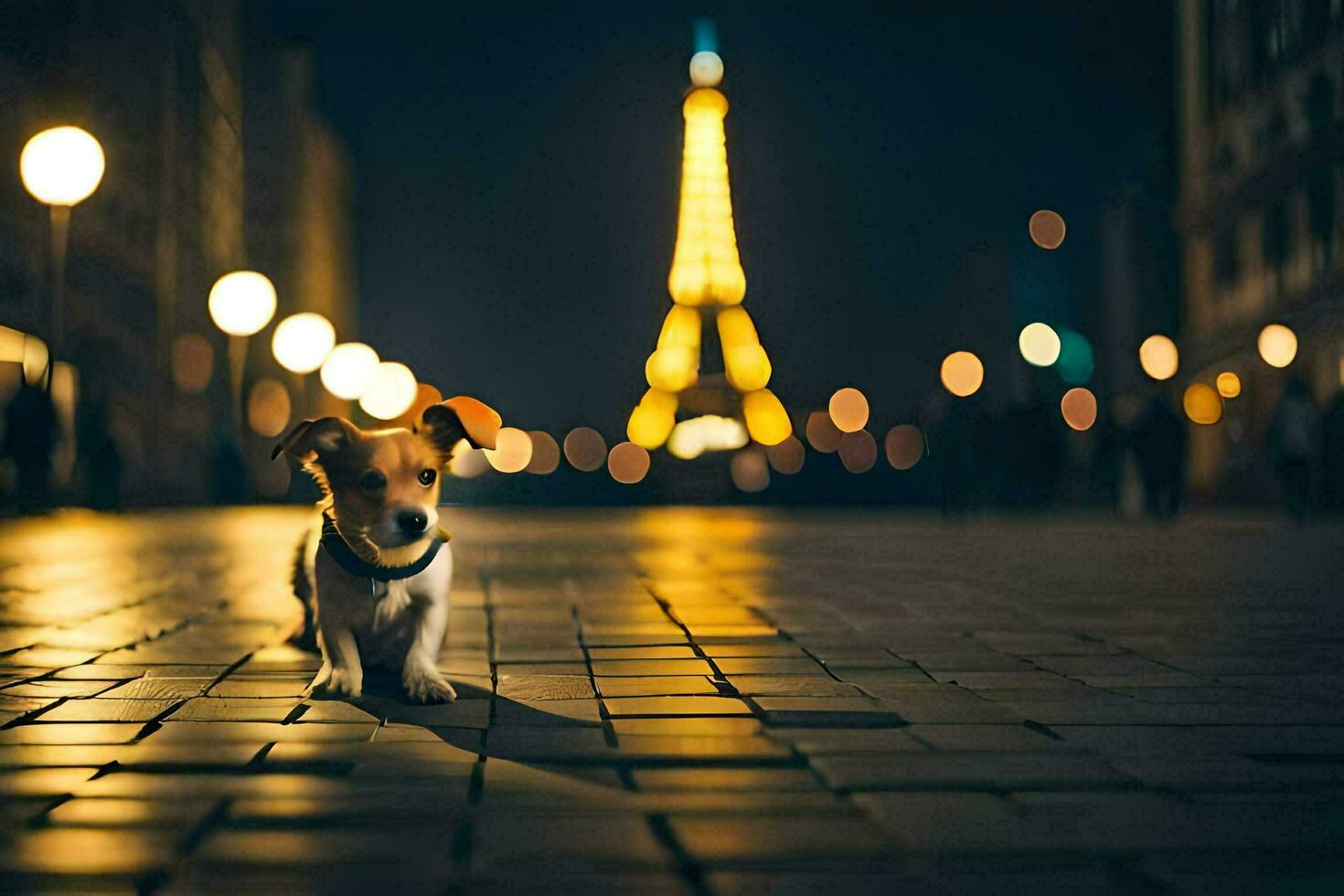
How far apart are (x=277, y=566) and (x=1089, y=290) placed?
5372 centimetres

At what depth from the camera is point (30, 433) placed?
875 inches

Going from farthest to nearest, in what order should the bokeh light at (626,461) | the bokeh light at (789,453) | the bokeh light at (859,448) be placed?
1. the bokeh light at (626,461)
2. the bokeh light at (859,448)
3. the bokeh light at (789,453)

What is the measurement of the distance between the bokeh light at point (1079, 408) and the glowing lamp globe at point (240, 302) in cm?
4895

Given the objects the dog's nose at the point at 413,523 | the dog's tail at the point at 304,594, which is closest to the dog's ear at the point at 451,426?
the dog's nose at the point at 413,523

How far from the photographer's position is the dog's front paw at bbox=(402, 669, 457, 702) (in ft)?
17.6

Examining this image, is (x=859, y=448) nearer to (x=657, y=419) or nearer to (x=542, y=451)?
(x=542, y=451)

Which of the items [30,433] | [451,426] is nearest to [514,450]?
[30,433]

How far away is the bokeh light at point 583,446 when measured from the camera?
12975cm

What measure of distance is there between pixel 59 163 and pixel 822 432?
7577cm

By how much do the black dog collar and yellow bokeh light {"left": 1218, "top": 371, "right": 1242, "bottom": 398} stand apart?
3370 centimetres

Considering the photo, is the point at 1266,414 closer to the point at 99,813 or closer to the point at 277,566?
the point at 277,566

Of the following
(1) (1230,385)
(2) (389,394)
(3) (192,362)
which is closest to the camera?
(1) (1230,385)

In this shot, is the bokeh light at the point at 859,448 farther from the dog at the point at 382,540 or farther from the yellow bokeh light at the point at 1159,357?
the dog at the point at 382,540

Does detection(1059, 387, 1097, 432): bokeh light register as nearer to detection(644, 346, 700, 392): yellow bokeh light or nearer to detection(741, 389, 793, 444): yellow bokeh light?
detection(741, 389, 793, 444): yellow bokeh light
